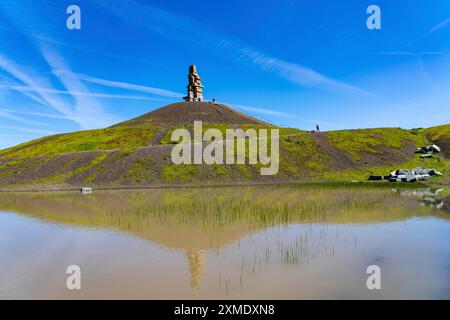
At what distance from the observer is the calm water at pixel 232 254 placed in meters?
13.0

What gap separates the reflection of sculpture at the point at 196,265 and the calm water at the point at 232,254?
0.16 ft

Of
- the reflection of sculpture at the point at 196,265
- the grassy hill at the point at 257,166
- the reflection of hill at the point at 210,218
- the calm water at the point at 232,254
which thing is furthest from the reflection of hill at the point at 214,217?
the grassy hill at the point at 257,166

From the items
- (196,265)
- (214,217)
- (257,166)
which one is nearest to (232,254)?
(196,265)

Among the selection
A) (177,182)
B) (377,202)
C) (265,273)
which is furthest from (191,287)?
(177,182)

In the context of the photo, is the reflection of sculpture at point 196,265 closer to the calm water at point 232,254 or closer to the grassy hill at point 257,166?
the calm water at point 232,254

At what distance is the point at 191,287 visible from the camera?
13.3 metres

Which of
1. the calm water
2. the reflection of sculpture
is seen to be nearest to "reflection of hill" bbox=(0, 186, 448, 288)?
the reflection of sculpture

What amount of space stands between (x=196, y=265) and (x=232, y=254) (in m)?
2.58

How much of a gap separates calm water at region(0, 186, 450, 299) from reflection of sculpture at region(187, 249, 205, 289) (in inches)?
1.9

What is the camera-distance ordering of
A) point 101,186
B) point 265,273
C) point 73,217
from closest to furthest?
point 265,273, point 73,217, point 101,186

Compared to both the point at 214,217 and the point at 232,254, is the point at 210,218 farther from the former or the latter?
the point at 232,254

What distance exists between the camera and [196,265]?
1603 cm
